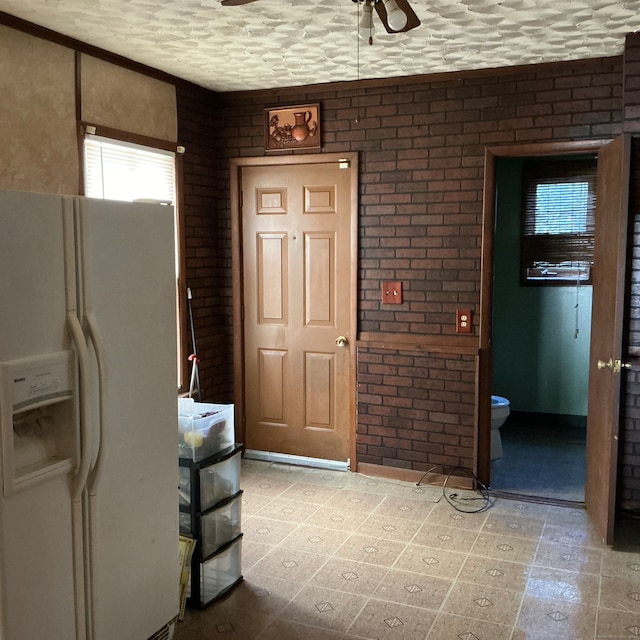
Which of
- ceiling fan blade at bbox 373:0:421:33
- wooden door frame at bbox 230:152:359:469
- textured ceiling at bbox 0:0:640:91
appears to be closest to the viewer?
ceiling fan blade at bbox 373:0:421:33

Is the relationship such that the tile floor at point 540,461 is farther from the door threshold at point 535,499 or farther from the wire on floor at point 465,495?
the wire on floor at point 465,495

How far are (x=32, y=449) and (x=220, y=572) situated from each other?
1304 mm

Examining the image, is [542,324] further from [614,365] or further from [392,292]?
[614,365]

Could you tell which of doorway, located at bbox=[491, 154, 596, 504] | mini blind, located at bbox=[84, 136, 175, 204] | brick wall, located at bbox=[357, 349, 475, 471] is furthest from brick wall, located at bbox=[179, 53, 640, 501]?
doorway, located at bbox=[491, 154, 596, 504]

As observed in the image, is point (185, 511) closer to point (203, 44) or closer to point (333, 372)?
point (333, 372)

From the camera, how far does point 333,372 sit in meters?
4.70

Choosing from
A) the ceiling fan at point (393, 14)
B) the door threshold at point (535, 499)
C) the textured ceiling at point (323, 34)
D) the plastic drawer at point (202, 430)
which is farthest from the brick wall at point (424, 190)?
the ceiling fan at point (393, 14)

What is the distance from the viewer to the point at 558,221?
5.46 metres

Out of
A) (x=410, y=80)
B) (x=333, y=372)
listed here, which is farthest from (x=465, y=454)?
(x=410, y=80)

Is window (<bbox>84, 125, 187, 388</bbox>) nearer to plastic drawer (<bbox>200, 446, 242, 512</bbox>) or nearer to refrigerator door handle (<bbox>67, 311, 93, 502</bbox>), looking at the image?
plastic drawer (<bbox>200, 446, 242, 512</bbox>)

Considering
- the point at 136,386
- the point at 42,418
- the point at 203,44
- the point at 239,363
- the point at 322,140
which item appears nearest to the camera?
the point at 42,418

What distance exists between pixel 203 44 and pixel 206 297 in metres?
1.78

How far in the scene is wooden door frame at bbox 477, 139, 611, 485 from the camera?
158 inches

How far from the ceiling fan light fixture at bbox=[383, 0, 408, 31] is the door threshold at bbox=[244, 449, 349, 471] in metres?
3.15
